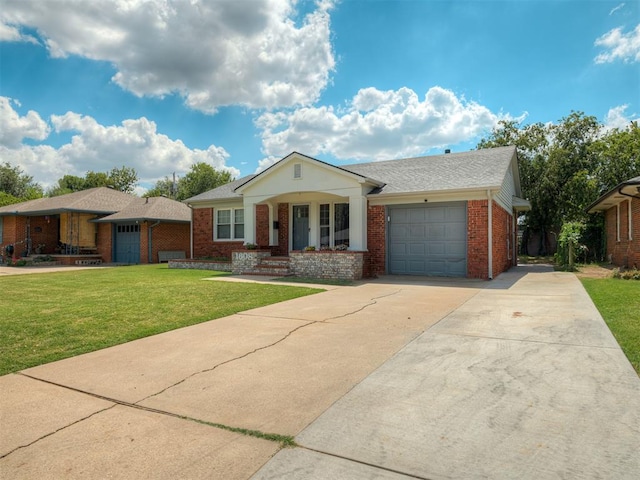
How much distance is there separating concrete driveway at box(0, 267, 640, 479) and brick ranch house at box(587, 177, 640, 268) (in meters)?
10.6

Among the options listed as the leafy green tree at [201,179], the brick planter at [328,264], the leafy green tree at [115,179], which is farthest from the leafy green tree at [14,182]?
the brick planter at [328,264]

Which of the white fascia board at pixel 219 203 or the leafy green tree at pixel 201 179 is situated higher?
the leafy green tree at pixel 201 179

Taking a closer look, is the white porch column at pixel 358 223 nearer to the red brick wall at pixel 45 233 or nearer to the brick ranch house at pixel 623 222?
the brick ranch house at pixel 623 222

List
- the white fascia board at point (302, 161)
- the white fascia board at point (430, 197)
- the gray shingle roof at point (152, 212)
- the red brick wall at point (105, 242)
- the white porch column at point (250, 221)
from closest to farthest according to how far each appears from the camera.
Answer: the white fascia board at point (430, 197)
the white fascia board at point (302, 161)
the white porch column at point (250, 221)
the gray shingle roof at point (152, 212)
the red brick wall at point (105, 242)

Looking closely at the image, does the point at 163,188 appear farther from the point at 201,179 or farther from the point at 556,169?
the point at 556,169

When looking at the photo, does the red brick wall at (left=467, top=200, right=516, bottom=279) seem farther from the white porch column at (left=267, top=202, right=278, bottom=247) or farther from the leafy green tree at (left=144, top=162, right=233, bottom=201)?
the leafy green tree at (left=144, top=162, right=233, bottom=201)

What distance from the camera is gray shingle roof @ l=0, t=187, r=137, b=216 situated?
74.1 ft

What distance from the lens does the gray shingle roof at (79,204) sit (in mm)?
22594

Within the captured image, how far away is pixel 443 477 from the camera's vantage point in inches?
87.2

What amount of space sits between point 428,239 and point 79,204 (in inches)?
830

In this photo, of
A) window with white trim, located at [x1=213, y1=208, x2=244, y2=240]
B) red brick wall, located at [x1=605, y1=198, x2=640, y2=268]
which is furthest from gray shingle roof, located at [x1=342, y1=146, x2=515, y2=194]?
window with white trim, located at [x1=213, y1=208, x2=244, y2=240]

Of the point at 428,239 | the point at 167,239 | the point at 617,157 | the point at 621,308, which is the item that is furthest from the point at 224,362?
the point at 617,157

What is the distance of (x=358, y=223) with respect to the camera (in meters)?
13.2

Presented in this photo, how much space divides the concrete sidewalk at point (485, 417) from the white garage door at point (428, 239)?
767 centimetres
